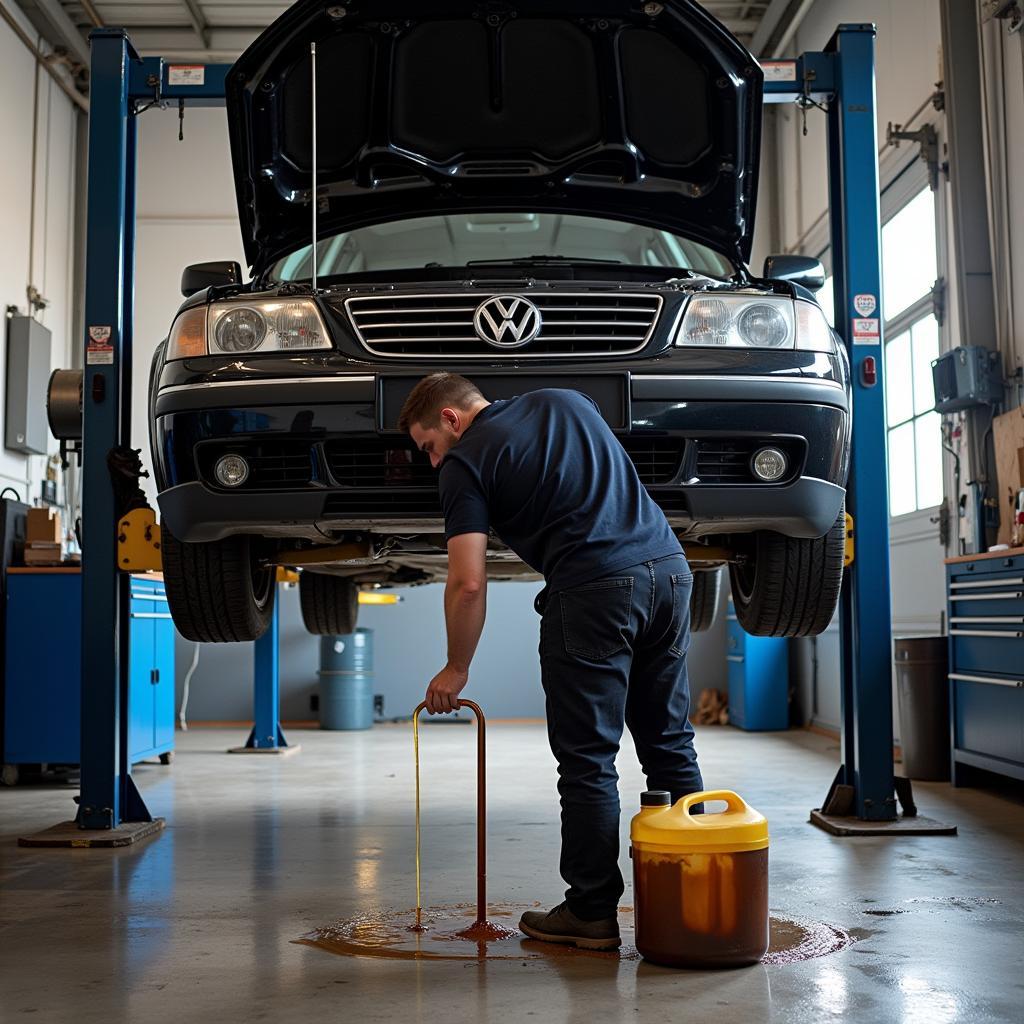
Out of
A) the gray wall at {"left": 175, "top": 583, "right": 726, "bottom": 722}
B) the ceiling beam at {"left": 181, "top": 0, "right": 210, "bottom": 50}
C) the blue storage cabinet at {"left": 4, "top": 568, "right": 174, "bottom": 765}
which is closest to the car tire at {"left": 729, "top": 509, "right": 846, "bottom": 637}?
the blue storage cabinet at {"left": 4, "top": 568, "right": 174, "bottom": 765}

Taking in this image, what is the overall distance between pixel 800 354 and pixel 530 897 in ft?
5.21

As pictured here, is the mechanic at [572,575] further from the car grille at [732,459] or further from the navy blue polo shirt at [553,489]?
the car grille at [732,459]

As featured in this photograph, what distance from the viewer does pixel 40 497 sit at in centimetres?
1053

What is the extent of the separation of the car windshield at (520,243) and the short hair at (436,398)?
135cm

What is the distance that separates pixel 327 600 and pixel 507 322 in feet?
10.4

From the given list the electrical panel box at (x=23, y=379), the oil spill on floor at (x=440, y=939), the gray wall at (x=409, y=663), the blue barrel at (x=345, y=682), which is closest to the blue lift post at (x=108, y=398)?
the oil spill on floor at (x=440, y=939)

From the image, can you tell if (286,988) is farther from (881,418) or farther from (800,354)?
(881,418)

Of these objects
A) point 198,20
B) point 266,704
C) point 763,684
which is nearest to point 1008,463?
point 763,684

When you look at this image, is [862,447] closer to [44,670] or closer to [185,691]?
[44,670]

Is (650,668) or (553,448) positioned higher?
(553,448)

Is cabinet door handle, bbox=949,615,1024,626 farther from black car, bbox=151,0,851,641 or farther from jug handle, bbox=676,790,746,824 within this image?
jug handle, bbox=676,790,746,824

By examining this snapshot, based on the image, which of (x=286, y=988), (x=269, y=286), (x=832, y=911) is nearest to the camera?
(x=286, y=988)

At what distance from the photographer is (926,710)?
6.12 m

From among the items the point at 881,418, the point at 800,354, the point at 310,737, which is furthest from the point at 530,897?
the point at 310,737
